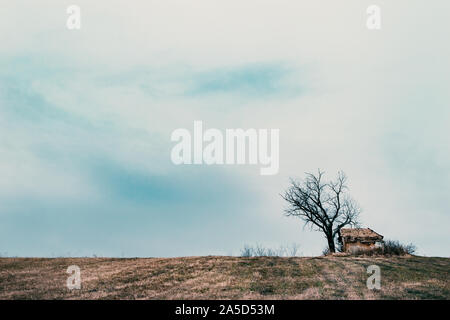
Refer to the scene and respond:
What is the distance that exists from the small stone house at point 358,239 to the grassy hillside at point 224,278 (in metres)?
16.3

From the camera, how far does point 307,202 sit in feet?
145

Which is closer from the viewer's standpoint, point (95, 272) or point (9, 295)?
point (9, 295)

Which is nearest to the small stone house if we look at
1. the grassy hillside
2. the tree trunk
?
the tree trunk

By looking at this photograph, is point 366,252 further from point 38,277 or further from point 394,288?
point 38,277

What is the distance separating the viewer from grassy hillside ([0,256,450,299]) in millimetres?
15711

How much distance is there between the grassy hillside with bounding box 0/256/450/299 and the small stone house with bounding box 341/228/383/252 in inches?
642

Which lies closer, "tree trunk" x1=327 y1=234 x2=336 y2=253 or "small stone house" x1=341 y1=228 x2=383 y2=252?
"tree trunk" x1=327 y1=234 x2=336 y2=253

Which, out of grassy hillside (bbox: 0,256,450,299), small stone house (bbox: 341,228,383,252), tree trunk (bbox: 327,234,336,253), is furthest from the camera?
small stone house (bbox: 341,228,383,252)

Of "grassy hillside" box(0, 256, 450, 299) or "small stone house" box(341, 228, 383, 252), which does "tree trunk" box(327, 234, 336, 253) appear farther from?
"grassy hillside" box(0, 256, 450, 299)

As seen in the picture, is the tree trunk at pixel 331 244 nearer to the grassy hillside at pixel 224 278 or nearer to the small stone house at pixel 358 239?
the small stone house at pixel 358 239

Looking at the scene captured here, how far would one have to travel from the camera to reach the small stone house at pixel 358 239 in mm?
42062
